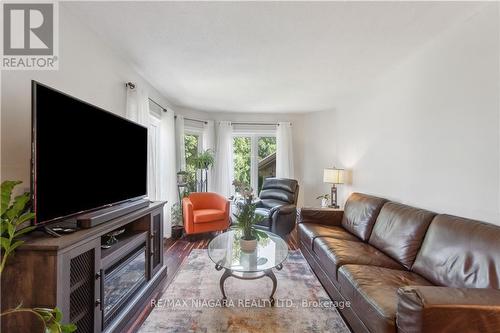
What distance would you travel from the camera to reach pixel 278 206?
374 cm

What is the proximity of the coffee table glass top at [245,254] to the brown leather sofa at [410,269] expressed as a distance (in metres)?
0.44

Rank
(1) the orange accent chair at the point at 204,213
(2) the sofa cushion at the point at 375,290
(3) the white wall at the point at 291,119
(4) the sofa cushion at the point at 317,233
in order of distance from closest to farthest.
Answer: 1. (2) the sofa cushion at the point at 375,290
2. (4) the sofa cushion at the point at 317,233
3. (1) the orange accent chair at the point at 204,213
4. (3) the white wall at the point at 291,119

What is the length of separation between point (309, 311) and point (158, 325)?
125 cm

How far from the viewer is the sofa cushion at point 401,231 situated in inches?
76.1

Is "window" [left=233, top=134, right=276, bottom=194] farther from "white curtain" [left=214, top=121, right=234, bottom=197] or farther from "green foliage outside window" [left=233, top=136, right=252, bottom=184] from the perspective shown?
"white curtain" [left=214, top=121, right=234, bottom=197]

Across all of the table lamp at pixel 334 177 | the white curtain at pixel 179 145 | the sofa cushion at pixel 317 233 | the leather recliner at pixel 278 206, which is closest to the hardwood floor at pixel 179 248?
the leather recliner at pixel 278 206

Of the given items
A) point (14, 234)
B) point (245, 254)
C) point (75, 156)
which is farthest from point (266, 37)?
point (14, 234)

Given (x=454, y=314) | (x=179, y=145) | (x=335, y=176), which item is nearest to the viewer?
(x=454, y=314)

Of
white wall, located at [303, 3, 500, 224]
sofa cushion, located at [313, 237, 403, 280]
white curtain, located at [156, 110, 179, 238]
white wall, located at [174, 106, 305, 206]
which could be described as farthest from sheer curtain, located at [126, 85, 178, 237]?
white wall, located at [303, 3, 500, 224]

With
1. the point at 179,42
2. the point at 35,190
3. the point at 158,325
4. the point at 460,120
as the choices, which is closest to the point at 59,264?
the point at 35,190

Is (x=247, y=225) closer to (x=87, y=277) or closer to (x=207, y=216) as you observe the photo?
(x=87, y=277)

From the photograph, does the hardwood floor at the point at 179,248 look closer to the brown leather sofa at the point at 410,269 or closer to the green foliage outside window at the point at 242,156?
the brown leather sofa at the point at 410,269

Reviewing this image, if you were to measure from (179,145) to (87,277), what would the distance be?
3.14 m

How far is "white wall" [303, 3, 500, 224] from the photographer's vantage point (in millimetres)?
1674
